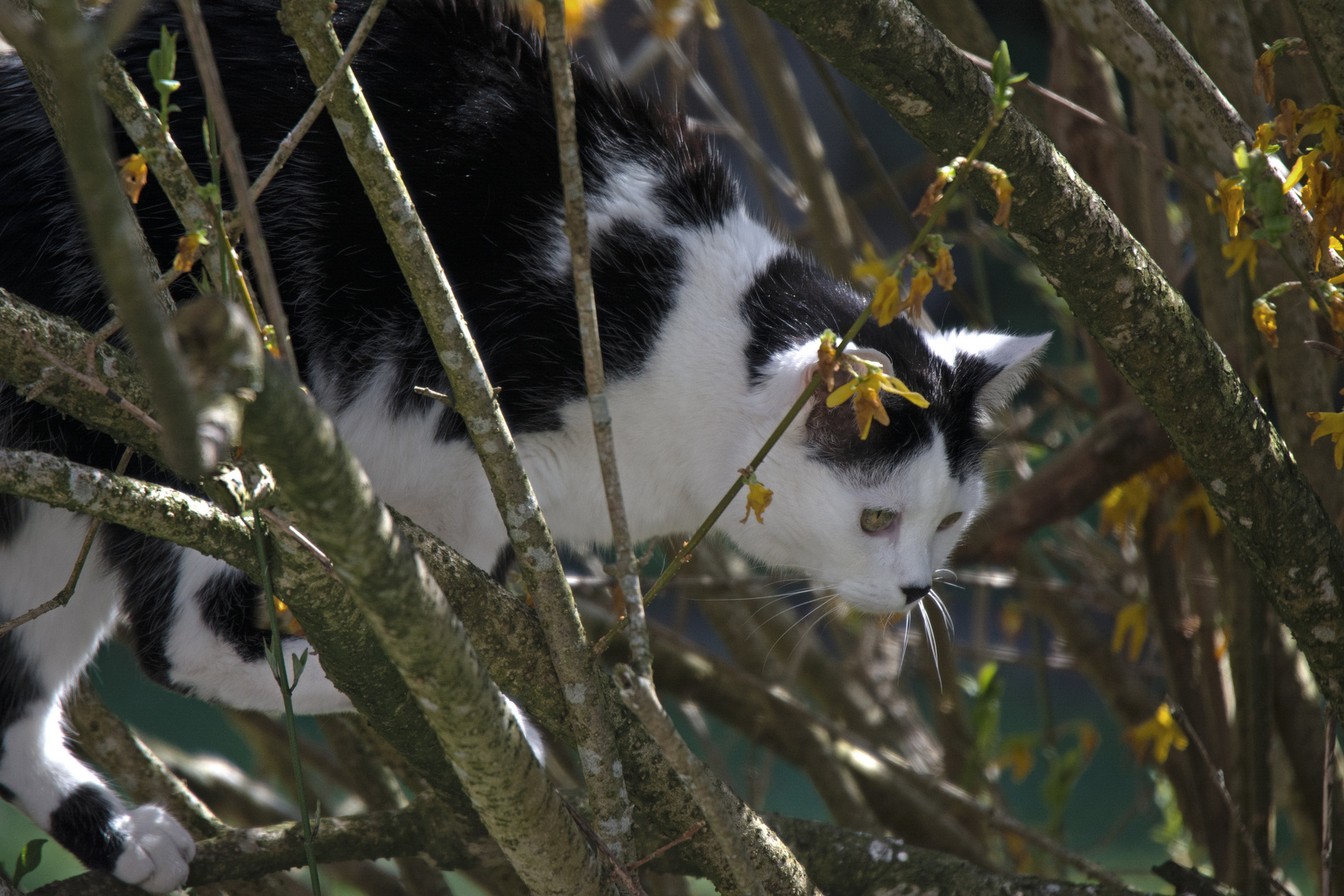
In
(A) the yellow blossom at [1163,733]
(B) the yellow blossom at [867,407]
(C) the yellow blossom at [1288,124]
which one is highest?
(C) the yellow blossom at [1288,124]

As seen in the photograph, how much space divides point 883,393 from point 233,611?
889 millimetres

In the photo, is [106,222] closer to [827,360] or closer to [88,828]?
[827,360]

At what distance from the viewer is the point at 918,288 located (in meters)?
0.85

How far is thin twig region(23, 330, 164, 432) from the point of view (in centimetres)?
71

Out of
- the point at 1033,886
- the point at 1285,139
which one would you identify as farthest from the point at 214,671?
the point at 1285,139

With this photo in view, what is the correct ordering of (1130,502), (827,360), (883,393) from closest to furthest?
(827,360)
(883,393)
(1130,502)

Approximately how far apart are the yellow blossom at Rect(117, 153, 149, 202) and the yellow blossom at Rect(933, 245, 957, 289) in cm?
56

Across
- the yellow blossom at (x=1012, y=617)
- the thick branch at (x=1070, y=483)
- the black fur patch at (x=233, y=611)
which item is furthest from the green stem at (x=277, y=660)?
the yellow blossom at (x=1012, y=617)

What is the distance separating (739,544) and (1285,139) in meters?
0.91

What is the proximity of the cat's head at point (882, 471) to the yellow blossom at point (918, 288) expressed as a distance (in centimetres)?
50

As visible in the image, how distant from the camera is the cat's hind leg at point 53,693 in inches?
51.4

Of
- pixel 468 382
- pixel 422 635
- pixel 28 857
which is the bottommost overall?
pixel 28 857

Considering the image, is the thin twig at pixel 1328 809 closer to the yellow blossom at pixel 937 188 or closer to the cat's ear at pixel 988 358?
the cat's ear at pixel 988 358

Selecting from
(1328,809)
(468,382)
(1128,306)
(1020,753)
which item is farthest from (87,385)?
(1020,753)
